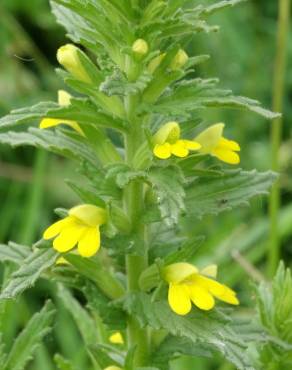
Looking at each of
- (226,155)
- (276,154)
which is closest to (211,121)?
(276,154)

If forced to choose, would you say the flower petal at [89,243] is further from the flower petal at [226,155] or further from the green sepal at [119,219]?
the flower petal at [226,155]

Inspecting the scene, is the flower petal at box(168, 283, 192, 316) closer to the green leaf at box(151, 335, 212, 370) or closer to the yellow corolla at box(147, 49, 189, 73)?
the green leaf at box(151, 335, 212, 370)

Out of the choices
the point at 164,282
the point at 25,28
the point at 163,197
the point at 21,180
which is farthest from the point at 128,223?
the point at 25,28

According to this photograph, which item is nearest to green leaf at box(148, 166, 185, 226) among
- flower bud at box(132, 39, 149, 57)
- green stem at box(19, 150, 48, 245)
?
flower bud at box(132, 39, 149, 57)

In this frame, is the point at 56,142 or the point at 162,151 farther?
the point at 56,142

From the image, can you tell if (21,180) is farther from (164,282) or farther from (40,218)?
(164,282)

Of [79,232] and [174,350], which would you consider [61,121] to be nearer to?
[79,232]
